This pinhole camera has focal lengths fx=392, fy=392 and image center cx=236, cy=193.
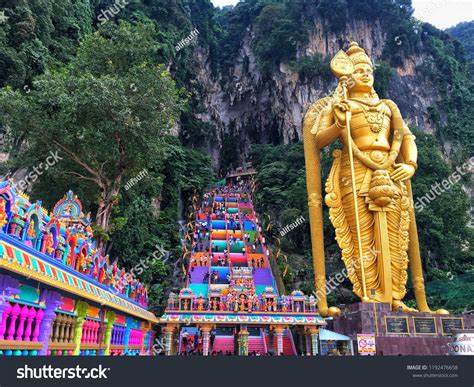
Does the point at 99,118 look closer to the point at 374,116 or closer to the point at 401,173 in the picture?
the point at 374,116

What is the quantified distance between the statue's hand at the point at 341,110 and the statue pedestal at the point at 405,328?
3.97m

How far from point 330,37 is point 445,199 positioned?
19.3 m

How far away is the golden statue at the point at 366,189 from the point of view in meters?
8.68

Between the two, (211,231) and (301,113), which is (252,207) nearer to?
(211,231)

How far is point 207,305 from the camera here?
33.1ft

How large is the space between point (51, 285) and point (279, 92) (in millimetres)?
31176

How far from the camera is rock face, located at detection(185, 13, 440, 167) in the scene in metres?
29.9

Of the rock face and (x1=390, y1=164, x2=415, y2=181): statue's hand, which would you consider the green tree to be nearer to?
(x1=390, y1=164, x2=415, y2=181): statue's hand

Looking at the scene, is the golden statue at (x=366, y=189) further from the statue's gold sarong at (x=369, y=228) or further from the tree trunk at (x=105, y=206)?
the tree trunk at (x=105, y=206)

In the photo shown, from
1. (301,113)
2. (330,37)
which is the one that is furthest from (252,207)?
(330,37)

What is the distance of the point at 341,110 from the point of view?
8719 millimetres
